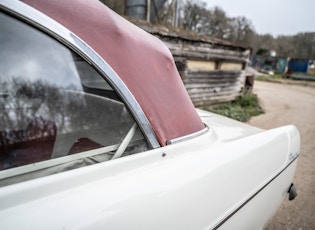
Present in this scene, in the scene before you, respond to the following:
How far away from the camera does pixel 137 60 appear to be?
1.05 meters

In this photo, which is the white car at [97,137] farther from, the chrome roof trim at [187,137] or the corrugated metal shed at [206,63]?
the corrugated metal shed at [206,63]

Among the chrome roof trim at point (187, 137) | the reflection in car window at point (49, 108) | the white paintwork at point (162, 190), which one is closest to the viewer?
the white paintwork at point (162, 190)

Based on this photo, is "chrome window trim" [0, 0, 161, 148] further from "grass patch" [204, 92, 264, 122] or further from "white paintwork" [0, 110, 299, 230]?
"grass patch" [204, 92, 264, 122]

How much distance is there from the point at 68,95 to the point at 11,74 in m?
0.21

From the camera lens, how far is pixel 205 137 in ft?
4.22

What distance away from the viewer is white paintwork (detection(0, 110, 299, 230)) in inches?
26.6

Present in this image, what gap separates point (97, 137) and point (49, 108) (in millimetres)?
228

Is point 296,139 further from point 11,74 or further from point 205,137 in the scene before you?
point 11,74

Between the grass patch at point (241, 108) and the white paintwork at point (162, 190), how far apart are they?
640cm

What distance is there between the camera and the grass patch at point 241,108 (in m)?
7.69

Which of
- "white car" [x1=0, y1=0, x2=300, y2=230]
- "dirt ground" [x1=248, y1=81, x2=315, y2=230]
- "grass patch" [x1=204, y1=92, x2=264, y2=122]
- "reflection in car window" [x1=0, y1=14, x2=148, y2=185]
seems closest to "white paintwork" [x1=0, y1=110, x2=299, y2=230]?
"white car" [x1=0, y1=0, x2=300, y2=230]

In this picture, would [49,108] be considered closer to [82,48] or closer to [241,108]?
[82,48]

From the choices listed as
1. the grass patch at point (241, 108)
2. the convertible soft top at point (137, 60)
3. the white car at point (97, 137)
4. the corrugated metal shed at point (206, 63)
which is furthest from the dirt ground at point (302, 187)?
the convertible soft top at point (137, 60)

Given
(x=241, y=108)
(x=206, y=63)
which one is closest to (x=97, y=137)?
(x=206, y=63)
